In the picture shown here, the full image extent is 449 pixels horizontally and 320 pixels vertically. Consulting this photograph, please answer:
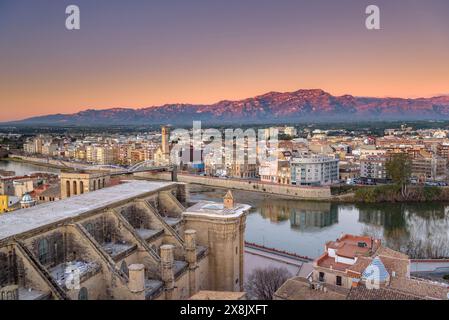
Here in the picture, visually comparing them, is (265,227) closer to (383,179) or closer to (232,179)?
(232,179)

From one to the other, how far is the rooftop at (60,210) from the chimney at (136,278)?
197cm

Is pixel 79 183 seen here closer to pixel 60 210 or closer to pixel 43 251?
pixel 60 210

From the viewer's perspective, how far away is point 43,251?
7605mm

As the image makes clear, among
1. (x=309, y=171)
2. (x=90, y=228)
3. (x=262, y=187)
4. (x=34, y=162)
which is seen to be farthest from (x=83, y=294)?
(x=34, y=162)

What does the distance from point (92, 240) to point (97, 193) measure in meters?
3.57

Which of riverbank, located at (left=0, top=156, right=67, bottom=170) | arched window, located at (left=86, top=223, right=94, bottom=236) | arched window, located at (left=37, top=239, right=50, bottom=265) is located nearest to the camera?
arched window, located at (left=37, top=239, right=50, bottom=265)

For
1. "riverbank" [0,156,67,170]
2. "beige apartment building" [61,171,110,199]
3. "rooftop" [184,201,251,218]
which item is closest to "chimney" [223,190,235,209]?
"rooftop" [184,201,251,218]

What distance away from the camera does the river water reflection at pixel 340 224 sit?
712 inches

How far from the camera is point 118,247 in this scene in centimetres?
891

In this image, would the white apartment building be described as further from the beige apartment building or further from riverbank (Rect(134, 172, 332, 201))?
the beige apartment building

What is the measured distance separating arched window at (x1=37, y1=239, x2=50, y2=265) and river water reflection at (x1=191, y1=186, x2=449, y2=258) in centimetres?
1137

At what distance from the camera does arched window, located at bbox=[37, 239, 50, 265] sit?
7527mm

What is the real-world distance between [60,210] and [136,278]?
304 centimetres
